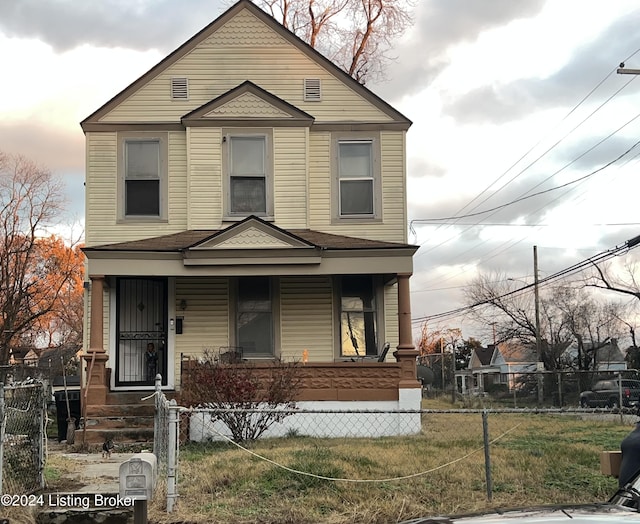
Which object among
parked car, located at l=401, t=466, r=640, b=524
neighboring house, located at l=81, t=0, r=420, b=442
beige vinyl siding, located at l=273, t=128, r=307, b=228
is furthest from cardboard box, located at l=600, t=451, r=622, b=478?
beige vinyl siding, located at l=273, t=128, r=307, b=228

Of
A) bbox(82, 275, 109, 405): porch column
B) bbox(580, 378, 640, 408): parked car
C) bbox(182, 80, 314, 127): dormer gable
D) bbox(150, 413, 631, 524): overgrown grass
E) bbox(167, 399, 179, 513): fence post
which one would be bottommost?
bbox(580, 378, 640, 408): parked car

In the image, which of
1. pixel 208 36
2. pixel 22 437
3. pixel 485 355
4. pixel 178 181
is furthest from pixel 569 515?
pixel 485 355

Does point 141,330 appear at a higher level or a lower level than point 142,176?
lower

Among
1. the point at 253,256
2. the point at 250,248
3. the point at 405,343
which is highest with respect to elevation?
the point at 250,248

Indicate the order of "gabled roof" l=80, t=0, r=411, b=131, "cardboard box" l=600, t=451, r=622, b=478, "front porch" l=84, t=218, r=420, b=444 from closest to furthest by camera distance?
"cardboard box" l=600, t=451, r=622, b=478 < "front porch" l=84, t=218, r=420, b=444 < "gabled roof" l=80, t=0, r=411, b=131

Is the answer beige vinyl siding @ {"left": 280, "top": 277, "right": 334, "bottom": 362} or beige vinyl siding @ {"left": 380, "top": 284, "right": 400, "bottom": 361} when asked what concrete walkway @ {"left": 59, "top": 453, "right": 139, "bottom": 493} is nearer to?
beige vinyl siding @ {"left": 280, "top": 277, "right": 334, "bottom": 362}

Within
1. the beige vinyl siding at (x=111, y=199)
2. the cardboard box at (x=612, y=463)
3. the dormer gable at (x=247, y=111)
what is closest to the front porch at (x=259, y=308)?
the beige vinyl siding at (x=111, y=199)

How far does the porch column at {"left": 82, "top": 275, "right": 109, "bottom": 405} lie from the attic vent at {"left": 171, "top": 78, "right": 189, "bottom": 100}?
14.5 feet

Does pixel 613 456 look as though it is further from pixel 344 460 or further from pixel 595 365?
pixel 595 365

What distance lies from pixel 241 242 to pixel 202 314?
205 centimetres

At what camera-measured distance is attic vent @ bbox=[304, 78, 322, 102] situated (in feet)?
53.3

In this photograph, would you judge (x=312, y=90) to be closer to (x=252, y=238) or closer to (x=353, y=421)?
(x=252, y=238)

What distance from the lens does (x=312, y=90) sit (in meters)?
16.3

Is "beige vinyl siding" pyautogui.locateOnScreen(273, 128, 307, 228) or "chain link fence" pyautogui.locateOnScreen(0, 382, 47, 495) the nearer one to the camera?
"chain link fence" pyautogui.locateOnScreen(0, 382, 47, 495)
